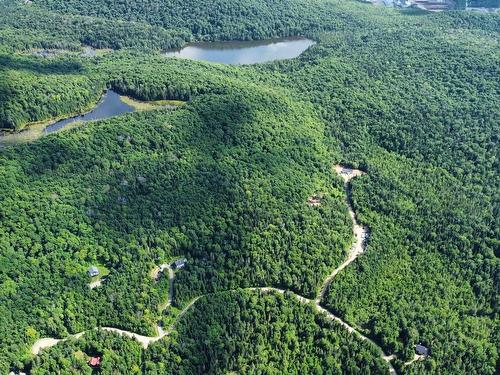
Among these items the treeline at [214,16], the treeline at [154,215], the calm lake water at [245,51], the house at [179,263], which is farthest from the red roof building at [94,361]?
the treeline at [214,16]

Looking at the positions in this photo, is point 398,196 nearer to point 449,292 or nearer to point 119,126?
point 449,292

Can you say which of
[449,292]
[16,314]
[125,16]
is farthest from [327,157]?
[125,16]

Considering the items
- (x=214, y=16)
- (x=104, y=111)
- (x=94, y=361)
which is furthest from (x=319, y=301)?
(x=214, y=16)

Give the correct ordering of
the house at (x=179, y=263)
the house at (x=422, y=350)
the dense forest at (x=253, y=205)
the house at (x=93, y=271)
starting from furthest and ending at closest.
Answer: the house at (x=179, y=263) → the house at (x=93, y=271) → the house at (x=422, y=350) → the dense forest at (x=253, y=205)

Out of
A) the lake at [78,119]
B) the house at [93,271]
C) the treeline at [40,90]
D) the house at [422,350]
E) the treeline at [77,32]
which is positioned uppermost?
the treeline at [77,32]

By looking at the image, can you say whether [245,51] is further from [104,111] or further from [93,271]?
[93,271]

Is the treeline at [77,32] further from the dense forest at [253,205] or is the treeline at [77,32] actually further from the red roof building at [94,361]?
the red roof building at [94,361]

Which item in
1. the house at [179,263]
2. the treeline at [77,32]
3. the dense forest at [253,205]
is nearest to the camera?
the dense forest at [253,205]
